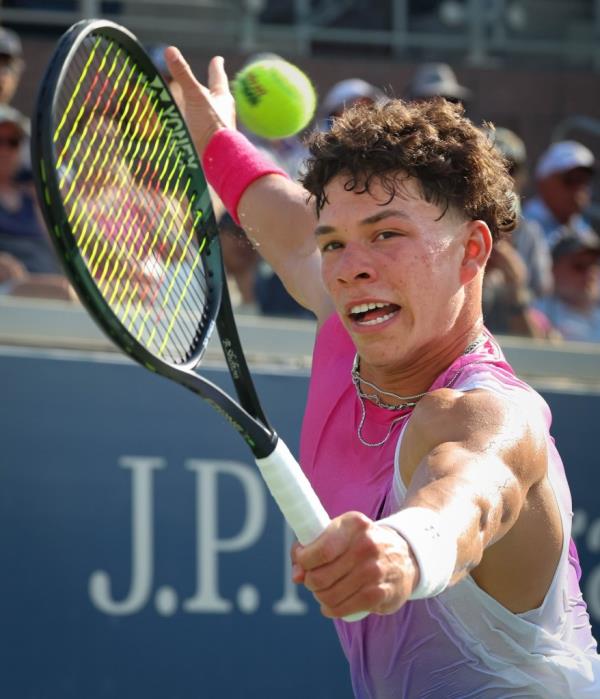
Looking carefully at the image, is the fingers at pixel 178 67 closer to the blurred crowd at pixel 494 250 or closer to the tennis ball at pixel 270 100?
the tennis ball at pixel 270 100

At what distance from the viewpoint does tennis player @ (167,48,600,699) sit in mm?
2338

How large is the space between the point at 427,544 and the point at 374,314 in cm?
67

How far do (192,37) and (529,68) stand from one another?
7.82ft

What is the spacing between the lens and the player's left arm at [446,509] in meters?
1.94

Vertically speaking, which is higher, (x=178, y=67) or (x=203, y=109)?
(x=178, y=67)

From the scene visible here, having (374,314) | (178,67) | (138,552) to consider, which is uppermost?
(178,67)

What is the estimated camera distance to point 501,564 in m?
2.45

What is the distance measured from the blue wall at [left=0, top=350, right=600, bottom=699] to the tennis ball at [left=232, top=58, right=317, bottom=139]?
1207mm

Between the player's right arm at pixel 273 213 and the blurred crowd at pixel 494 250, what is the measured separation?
4.17 ft

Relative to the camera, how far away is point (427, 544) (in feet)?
6.55

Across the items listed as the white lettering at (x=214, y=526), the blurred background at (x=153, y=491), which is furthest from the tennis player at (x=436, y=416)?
the white lettering at (x=214, y=526)

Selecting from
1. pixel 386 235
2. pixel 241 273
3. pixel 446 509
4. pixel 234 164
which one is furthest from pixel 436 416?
pixel 241 273

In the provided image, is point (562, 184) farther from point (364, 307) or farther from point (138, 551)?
point (364, 307)

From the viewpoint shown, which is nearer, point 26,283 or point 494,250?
point 26,283
